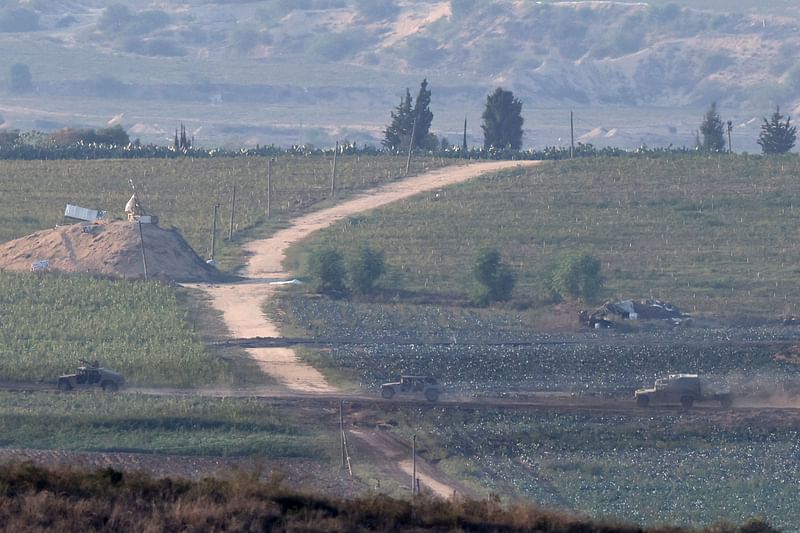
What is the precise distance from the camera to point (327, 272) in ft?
164

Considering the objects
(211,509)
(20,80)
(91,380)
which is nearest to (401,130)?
A: (91,380)

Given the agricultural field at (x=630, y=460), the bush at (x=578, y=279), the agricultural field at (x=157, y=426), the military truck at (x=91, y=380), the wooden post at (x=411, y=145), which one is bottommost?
the agricultural field at (x=630, y=460)

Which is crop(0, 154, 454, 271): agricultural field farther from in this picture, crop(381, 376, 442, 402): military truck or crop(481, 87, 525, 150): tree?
crop(381, 376, 442, 402): military truck

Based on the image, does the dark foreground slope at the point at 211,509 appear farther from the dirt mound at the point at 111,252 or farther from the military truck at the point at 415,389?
the dirt mound at the point at 111,252

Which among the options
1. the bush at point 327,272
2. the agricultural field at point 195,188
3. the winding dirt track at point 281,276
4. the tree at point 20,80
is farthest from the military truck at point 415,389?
the tree at point 20,80

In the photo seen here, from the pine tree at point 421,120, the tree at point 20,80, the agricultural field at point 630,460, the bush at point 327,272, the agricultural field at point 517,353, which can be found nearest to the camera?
the agricultural field at point 630,460

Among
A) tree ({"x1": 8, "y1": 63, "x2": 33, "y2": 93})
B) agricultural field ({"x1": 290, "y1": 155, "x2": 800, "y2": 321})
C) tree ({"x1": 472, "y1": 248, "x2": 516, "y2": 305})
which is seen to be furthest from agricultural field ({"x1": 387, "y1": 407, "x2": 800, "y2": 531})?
tree ({"x1": 8, "y1": 63, "x2": 33, "y2": 93})

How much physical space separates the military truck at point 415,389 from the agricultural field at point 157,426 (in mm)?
2882

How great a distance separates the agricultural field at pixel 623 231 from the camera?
169ft

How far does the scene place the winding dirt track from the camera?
37625 millimetres

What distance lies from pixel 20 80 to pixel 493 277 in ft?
438

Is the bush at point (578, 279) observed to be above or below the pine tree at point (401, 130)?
below

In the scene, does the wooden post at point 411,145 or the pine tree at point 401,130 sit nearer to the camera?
the wooden post at point 411,145

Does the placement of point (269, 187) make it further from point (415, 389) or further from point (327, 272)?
point (415, 389)
